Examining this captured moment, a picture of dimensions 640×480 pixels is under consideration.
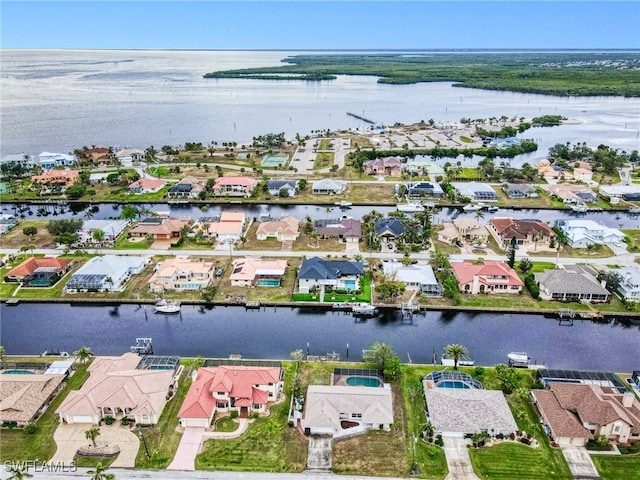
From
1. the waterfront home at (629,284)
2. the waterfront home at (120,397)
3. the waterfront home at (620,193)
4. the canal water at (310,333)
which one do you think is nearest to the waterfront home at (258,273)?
the canal water at (310,333)

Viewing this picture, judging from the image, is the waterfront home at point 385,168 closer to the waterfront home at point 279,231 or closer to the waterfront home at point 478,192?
the waterfront home at point 478,192

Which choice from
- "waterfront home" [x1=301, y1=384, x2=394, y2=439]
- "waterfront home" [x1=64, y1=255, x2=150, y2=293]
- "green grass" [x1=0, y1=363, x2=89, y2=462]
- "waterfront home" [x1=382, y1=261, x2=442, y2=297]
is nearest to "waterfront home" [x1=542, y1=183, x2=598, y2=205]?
"waterfront home" [x1=382, y1=261, x2=442, y2=297]

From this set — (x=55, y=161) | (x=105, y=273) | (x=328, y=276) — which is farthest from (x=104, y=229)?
(x=55, y=161)

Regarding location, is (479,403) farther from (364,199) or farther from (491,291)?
(364,199)

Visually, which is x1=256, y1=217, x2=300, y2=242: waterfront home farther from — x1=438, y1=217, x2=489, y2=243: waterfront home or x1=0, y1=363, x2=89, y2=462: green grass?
x1=0, y1=363, x2=89, y2=462: green grass

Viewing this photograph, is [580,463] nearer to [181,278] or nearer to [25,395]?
[25,395]

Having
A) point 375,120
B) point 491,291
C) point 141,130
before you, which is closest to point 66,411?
point 491,291

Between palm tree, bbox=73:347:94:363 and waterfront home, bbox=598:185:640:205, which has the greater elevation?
palm tree, bbox=73:347:94:363
